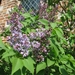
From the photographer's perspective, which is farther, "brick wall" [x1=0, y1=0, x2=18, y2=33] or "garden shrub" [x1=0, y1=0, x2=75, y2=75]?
"brick wall" [x1=0, y1=0, x2=18, y2=33]

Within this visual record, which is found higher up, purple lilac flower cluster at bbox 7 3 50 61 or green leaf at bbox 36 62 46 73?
purple lilac flower cluster at bbox 7 3 50 61

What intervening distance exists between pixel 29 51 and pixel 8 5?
4373 mm

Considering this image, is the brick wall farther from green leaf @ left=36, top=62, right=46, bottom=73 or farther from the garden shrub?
green leaf @ left=36, top=62, right=46, bottom=73

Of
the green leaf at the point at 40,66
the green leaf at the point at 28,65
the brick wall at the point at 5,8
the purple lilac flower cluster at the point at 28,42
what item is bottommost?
the brick wall at the point at 5,8

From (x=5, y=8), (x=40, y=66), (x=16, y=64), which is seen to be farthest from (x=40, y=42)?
(x=5, y=8)

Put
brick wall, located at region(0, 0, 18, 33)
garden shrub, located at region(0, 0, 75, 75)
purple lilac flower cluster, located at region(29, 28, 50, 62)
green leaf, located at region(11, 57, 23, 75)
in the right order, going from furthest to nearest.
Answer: brick wall, located at region(0, 0, 18, 33) → purple lilac flower cluster, located at region(29, 28, 50, 62) → garden shrub, located at region(0, 0, 75, 75) → green leaf, located at region(11, 57, 23, 75)

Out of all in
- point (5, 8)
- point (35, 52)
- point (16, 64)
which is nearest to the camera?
point (16, 64)

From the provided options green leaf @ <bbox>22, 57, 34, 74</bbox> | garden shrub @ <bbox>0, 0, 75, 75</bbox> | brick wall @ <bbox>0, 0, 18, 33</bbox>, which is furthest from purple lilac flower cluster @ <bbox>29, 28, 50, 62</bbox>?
brick wall @ <bbox>0, 0, 18, 33</bbox>

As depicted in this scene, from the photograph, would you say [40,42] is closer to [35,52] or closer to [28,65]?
[35,52]

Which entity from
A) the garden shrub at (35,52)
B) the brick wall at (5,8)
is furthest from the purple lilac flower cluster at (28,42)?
the brick wall at (5,8)

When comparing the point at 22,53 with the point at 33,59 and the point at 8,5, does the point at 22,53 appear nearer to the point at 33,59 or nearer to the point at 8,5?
the point at 33,59

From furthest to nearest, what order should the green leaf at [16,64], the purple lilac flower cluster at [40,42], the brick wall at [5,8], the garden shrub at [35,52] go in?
the brick wall at [5,8] < the purple lilac flower cluster at [40,42] < the garden shrub at [35,52] < the green leaf at [16,64]

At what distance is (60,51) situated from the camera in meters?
2.42

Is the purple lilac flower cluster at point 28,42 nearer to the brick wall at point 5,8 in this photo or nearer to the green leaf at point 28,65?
the green leaf at point 28,65
